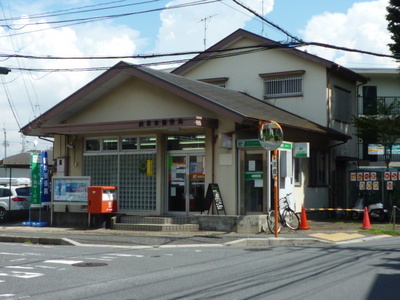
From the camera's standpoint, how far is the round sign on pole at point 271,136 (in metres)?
16.5

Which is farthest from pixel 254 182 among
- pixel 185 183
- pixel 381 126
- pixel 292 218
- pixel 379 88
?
pixel 379 88

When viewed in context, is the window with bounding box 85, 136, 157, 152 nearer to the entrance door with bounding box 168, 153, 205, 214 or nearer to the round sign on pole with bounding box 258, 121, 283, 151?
the entrance door with bounding box 168, 153, 205, 214

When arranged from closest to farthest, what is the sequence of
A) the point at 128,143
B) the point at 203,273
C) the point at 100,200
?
1. the point at 203,273
2. the point at 100,200
3. the point at 128,143

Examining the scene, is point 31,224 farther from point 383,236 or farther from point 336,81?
point 336,81

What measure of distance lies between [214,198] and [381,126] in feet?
34.0

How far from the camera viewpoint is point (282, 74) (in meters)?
26.9

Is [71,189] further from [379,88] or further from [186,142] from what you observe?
[379,88]

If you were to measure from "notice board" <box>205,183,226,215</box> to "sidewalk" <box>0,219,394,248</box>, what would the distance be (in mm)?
1164

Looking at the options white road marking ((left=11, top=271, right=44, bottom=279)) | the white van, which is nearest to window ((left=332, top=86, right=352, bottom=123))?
the white van

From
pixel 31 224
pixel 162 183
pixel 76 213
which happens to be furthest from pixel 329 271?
pixel 31 224

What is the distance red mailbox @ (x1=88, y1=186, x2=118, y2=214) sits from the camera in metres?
20.2

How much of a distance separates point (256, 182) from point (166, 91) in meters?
4.77

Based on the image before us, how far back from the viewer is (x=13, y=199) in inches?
992

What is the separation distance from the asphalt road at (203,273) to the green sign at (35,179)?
6794 mm
